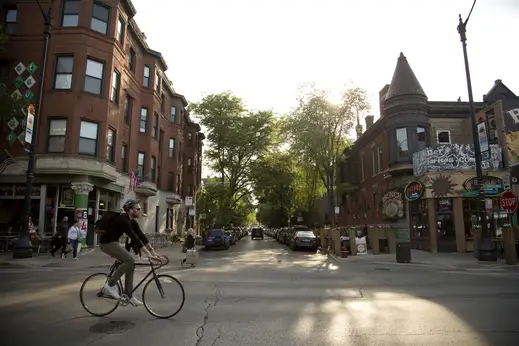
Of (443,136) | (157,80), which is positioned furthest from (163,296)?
(157,80)

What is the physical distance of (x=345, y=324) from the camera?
6.18m

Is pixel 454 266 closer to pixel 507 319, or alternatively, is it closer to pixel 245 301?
pixel 507 319

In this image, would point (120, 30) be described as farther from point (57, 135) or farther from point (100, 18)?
point (57, 135)

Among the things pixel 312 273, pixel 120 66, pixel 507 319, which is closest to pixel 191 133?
pixel 120 66

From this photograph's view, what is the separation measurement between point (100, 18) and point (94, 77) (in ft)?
12.2

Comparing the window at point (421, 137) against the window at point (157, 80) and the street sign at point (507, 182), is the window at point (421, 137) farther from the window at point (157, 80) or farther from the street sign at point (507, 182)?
the window at point (157, 80)

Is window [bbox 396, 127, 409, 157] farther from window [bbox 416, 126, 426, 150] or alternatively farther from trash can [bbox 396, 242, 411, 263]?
trash can [bbox 396, 242, 411, 263]

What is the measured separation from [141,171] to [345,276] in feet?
68.2

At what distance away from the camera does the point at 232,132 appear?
4219cm

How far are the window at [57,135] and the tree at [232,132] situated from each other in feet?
75.5

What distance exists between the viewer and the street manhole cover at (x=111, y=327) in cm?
561

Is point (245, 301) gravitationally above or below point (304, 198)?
below

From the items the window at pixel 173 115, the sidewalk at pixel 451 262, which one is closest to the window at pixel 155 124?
the window at pixel 173 115

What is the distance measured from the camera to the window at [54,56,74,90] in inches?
811
